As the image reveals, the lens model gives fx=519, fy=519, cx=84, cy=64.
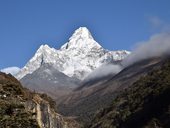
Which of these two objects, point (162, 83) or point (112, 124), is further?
point (112, 124)

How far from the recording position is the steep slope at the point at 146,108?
138788mm

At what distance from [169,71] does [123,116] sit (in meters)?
25.3

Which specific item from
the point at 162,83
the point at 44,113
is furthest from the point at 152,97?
the point at 44,113

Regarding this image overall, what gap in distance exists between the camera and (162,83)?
543 feet

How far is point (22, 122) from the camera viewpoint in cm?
2420

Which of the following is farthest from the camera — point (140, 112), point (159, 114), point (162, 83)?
point (162, 83)

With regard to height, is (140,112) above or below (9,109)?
above

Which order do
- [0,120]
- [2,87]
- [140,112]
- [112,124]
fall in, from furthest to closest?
[112,124] → [140,112] → [2,87] → [0,120]

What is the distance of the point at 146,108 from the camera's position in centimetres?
15400

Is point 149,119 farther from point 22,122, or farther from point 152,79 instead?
point 22,122

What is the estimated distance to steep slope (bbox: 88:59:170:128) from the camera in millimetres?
138788

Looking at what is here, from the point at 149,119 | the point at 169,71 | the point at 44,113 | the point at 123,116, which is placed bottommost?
the point at 44,113

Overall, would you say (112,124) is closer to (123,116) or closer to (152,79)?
(123,116)

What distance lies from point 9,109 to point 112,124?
502ft
